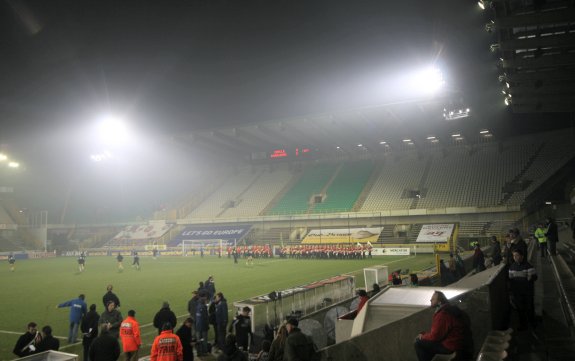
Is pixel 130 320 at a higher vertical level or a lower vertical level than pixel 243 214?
lower

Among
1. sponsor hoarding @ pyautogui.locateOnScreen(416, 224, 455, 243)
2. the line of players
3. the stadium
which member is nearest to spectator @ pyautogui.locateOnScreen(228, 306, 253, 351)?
the stadium

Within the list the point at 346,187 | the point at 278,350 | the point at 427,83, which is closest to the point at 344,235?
the point at 346,187

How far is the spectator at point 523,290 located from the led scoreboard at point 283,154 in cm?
4676

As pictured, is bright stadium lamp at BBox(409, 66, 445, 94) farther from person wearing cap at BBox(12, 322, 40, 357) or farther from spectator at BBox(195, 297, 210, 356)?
person wearing cap at BBox(12, 322, 40, 357)

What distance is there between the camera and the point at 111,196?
62125 mm

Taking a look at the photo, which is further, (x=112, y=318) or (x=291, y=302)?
(x=291, y=302)

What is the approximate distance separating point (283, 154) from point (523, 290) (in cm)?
Answer: 4799

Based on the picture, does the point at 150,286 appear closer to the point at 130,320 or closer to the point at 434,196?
the point at 130,320

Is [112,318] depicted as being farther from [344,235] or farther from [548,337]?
[344,235]

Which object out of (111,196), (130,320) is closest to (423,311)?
(130,320)

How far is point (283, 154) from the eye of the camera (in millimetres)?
54688

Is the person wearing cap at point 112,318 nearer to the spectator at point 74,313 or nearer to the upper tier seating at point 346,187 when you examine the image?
the spectator at point 74,313

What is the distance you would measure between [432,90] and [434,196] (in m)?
15.8

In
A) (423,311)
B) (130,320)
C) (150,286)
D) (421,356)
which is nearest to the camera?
(421,356)
